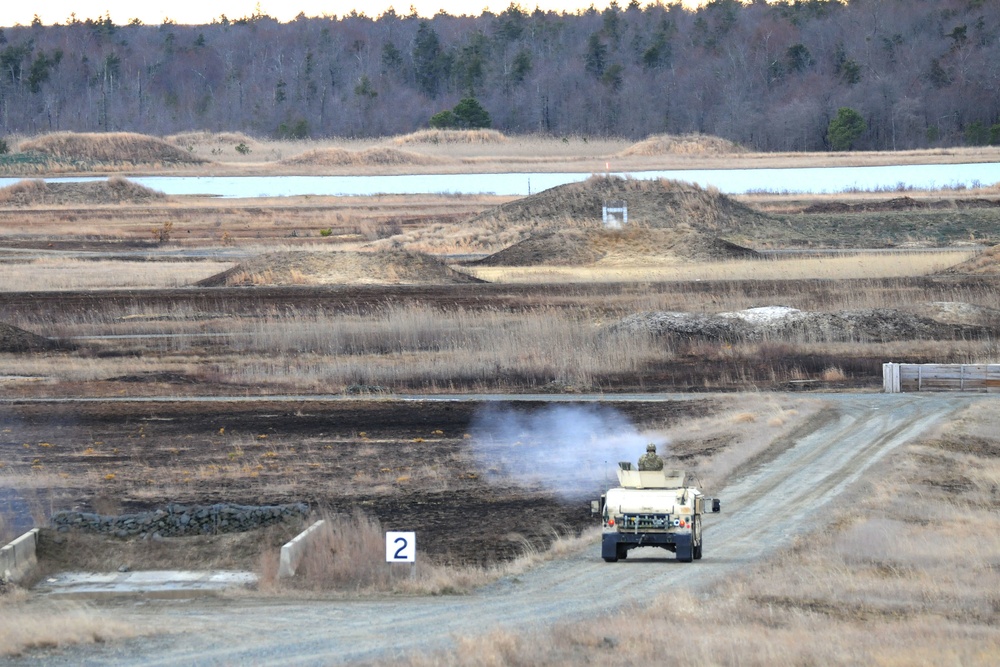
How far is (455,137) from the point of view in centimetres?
14125

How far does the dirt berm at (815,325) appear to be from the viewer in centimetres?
4397

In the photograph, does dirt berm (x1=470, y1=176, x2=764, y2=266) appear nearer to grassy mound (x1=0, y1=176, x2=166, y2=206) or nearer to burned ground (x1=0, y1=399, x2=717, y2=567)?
burned ground (x1=0, y1=399, x2=717, y2=567)

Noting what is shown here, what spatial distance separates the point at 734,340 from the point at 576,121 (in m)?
121

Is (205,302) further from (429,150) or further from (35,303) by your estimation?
(429,150)

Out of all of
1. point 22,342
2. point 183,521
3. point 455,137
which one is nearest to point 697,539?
point 183,521

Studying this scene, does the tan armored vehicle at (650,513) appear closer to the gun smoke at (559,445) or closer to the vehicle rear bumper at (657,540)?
the vehicle rear bumper at (657,540)

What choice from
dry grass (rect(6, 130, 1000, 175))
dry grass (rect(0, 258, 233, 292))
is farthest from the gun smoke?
dry grass (rect(6, 130, 1000, 175))

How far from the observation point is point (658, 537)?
18.6 metres

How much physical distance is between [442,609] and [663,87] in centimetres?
15341

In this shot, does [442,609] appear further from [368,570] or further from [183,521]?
[183,521]

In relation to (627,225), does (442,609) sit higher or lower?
lower

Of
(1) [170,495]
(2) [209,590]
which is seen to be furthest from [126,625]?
(1) [170,495]

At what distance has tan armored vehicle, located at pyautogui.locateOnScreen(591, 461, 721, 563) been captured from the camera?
18.3 meters

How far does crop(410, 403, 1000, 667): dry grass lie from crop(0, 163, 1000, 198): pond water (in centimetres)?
7760
